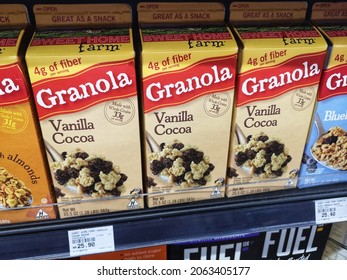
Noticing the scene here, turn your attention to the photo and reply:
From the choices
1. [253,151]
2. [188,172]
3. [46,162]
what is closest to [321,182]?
[253,151]

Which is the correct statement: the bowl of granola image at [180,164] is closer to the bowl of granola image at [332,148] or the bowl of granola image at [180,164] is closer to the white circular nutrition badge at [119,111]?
the white circular nutrition badge at [119,111]

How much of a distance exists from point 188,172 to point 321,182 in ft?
1.11

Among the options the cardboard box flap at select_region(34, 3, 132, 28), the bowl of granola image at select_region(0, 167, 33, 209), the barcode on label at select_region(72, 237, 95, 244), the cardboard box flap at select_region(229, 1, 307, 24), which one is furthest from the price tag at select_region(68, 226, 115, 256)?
the cardboard box flap at select_region(229, 1, 307, 24)

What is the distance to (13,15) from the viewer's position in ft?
2.68

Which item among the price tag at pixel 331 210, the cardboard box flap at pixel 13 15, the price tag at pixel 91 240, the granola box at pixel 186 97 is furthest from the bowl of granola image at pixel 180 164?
the cardboard box flap at pixel 13 15

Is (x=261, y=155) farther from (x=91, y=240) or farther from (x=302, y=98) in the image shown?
(x=91, y=240)

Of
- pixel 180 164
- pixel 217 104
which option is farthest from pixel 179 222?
pixel 217 104

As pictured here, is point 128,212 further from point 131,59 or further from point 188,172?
point 131,59

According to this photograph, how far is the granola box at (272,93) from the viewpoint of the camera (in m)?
0.76

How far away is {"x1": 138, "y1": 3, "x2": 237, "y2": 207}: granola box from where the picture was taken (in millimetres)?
728

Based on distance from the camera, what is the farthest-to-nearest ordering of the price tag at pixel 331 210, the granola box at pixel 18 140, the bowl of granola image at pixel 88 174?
the price tag at pixel 331 210
the bowl of granola image at pixel 88 174
the granola box at pixel 18 140

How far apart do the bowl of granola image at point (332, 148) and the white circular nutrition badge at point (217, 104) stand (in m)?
0.25

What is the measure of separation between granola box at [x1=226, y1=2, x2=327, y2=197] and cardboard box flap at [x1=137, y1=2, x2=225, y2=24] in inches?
1.9

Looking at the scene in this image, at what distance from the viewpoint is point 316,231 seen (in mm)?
1250
